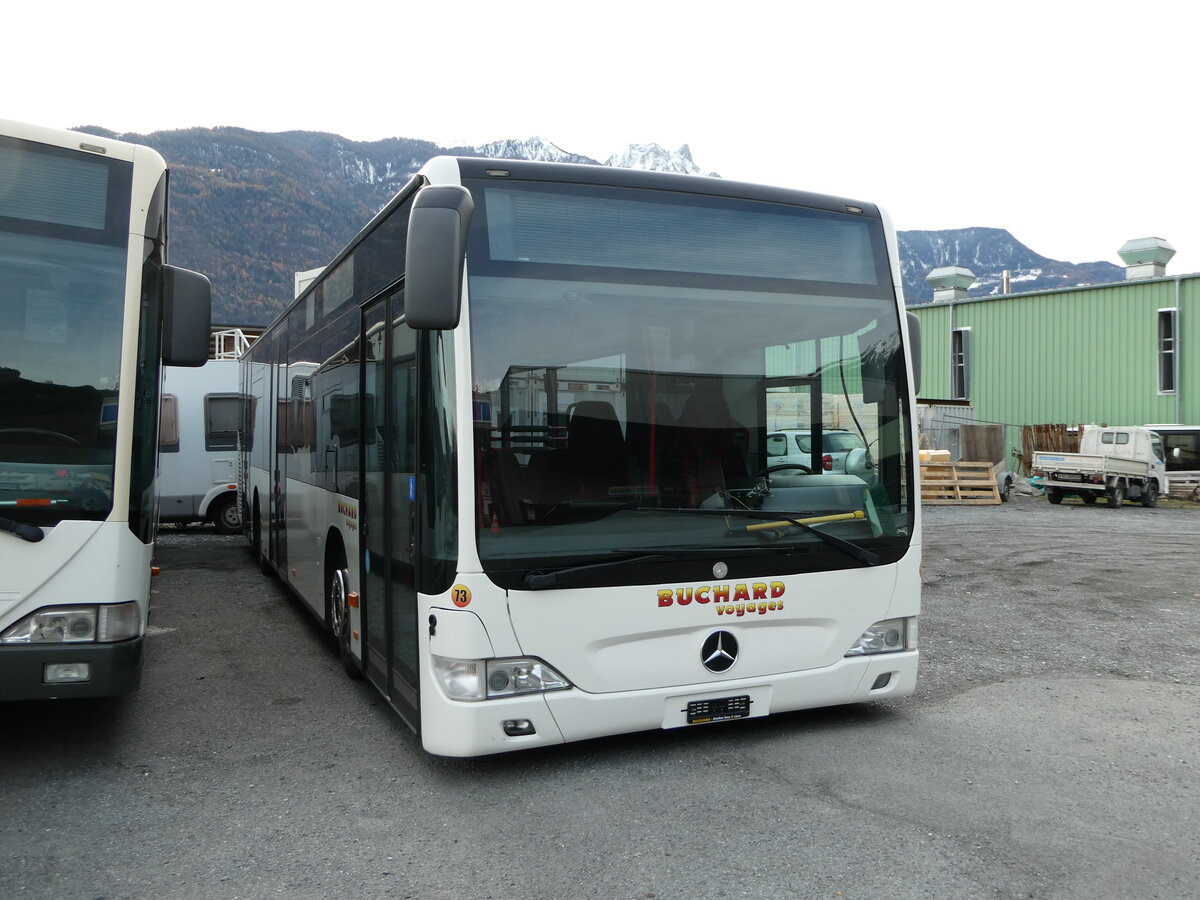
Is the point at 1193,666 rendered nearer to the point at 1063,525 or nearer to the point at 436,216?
the point at 436,216

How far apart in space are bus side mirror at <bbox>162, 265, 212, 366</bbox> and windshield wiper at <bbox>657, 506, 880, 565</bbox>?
2.47 m

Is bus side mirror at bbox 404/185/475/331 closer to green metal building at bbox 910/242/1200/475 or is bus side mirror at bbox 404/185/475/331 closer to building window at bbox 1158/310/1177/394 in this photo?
green metal building at bbox 910/242/1200/475

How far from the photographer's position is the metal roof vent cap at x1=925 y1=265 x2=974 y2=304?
35.0 metres

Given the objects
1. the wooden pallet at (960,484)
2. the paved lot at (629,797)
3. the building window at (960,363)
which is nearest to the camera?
the paved lot at (629,797)

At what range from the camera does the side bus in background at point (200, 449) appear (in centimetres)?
1616

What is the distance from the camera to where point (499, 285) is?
4449mm

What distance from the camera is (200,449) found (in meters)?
16.3

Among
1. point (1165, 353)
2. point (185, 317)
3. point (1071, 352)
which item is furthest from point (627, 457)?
point (1071, 352)

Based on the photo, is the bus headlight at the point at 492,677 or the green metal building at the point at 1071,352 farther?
the green metal building at the point at 1071,352

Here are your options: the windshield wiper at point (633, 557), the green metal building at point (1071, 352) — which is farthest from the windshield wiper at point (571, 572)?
the green metal building at point (1071, 352)

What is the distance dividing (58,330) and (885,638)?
4257mm

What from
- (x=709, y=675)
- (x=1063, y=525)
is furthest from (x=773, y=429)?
(x=1063, y=525)

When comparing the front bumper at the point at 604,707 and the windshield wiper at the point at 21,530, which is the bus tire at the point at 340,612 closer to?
the front bumper at the point at 604,707

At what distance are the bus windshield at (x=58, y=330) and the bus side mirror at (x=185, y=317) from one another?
33 cm
